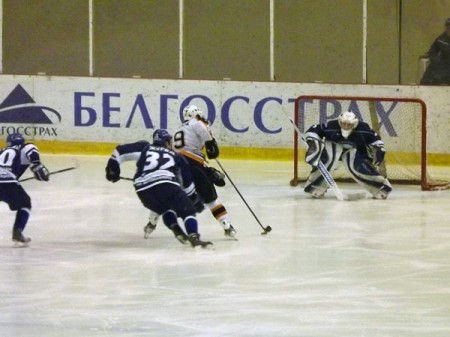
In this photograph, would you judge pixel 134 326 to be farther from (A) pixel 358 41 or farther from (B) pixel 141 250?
(A) pixel 358 41

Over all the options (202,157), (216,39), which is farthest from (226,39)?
(202,157)

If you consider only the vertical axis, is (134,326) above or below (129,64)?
below

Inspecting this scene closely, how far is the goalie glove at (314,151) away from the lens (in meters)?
11.0

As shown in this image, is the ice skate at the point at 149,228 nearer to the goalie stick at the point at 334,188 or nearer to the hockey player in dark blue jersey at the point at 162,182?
the hockey player in dark blue jersey at the point at 162,182

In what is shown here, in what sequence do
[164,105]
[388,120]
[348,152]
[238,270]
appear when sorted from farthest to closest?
1. [164,105]
2. [388,120]
3. [348,152]
4. [238,270]

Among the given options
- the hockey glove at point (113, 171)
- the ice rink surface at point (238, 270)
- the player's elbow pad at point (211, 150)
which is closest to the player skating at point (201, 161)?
the player's elbow pad at point (211, 150)

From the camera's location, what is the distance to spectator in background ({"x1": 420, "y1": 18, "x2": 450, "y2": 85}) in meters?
13.3

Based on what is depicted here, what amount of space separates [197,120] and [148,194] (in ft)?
2.97

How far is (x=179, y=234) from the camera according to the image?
8.16 meters

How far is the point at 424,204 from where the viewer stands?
10570 millimetres

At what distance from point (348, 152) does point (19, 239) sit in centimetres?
371

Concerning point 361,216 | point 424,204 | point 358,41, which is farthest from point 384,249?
point 358,41

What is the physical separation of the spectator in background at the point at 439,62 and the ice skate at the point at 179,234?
18.7 feet

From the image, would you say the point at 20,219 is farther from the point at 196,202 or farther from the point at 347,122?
the point at 347,122
